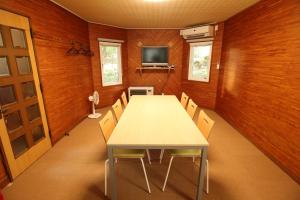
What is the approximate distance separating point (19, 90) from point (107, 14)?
2.37 m

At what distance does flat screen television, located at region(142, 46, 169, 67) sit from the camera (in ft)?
17.4

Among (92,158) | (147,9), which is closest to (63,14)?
(147,9)

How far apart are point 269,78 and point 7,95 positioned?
367 cm

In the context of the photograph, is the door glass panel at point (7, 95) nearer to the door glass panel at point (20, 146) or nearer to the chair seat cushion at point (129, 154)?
the door glass panel at point (20, 146)

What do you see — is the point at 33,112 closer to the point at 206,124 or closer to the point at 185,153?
the point at 185,153

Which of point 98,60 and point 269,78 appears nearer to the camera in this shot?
point 269,78

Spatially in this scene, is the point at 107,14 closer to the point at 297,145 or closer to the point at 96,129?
the point at 96,129

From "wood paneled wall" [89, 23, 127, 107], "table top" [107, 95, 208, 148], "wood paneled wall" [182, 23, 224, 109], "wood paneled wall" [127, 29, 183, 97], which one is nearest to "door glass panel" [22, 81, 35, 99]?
"table top" [107, 95, 208, 148]

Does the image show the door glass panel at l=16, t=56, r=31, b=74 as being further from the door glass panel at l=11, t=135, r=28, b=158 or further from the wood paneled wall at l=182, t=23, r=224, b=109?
the wood paneled wall at l=182, t=23, r=224, b=109

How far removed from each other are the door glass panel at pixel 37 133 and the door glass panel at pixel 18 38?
1203 millimetres

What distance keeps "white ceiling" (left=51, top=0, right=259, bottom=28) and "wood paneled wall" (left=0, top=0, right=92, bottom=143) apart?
310 millimetres

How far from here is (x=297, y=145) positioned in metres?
2.04

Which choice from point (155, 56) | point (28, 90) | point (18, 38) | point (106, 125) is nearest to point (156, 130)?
point (106, 125)

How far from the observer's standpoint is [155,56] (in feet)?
17.5
